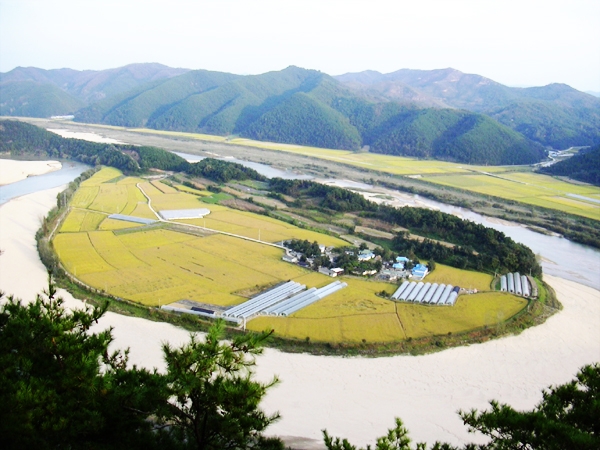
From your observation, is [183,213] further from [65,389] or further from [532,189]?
[532,189]

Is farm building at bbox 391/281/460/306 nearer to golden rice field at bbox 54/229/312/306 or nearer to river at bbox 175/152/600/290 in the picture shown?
golden rice field at bbox 54/229/312/306

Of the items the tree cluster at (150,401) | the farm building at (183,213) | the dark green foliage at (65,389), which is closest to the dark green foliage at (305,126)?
the farm building at (183,213)

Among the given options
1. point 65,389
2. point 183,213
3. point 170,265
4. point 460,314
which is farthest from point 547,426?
point 183,213

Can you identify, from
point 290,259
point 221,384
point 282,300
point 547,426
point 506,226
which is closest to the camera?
point 221,384

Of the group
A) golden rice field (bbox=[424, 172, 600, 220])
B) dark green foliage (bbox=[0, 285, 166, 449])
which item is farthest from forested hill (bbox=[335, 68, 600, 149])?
dark green foliage (bbox=[0, 285, 166, 449])

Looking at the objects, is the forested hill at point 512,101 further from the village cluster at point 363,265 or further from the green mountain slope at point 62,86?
the village cluster at point 363,265

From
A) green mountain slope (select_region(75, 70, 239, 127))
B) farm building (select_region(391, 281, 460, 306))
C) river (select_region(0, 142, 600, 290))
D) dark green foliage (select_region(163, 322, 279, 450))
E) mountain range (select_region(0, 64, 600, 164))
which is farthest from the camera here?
green mountain slope (select_region(75, 70, 239, 127))

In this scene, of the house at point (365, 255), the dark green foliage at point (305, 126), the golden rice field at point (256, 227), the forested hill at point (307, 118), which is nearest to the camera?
the house at point (365, 255)
